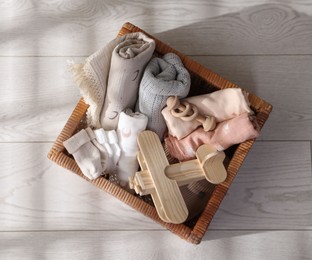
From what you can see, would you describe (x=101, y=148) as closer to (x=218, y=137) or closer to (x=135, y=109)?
(x=135, y=109)

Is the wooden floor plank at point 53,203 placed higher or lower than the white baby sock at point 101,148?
lower

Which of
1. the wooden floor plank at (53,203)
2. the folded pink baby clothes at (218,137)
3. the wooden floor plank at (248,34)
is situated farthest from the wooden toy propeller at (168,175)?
the wooden floor plank at (248,34)

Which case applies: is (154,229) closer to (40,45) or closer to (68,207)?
(68,207)

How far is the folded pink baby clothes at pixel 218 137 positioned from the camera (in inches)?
35.9

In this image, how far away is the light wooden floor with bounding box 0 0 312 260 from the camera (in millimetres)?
1078

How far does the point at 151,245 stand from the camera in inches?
42.5

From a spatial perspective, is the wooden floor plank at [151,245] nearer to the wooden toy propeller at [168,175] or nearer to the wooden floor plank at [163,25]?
the wooden toy propeller at [168,175]

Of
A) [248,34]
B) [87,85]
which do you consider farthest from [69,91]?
[248,34]

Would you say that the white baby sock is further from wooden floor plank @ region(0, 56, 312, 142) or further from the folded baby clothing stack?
wooden floor plank @ region(0, 56, 312, 142)

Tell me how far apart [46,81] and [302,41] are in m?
0.58

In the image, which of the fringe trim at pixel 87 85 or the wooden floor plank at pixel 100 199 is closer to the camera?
the fringe trim at pixel 87 85

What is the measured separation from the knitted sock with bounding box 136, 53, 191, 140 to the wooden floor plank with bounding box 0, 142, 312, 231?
23 cm

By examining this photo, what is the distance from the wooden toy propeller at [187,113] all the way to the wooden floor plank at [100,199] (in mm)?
212

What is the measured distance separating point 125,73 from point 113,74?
2 centimetres
